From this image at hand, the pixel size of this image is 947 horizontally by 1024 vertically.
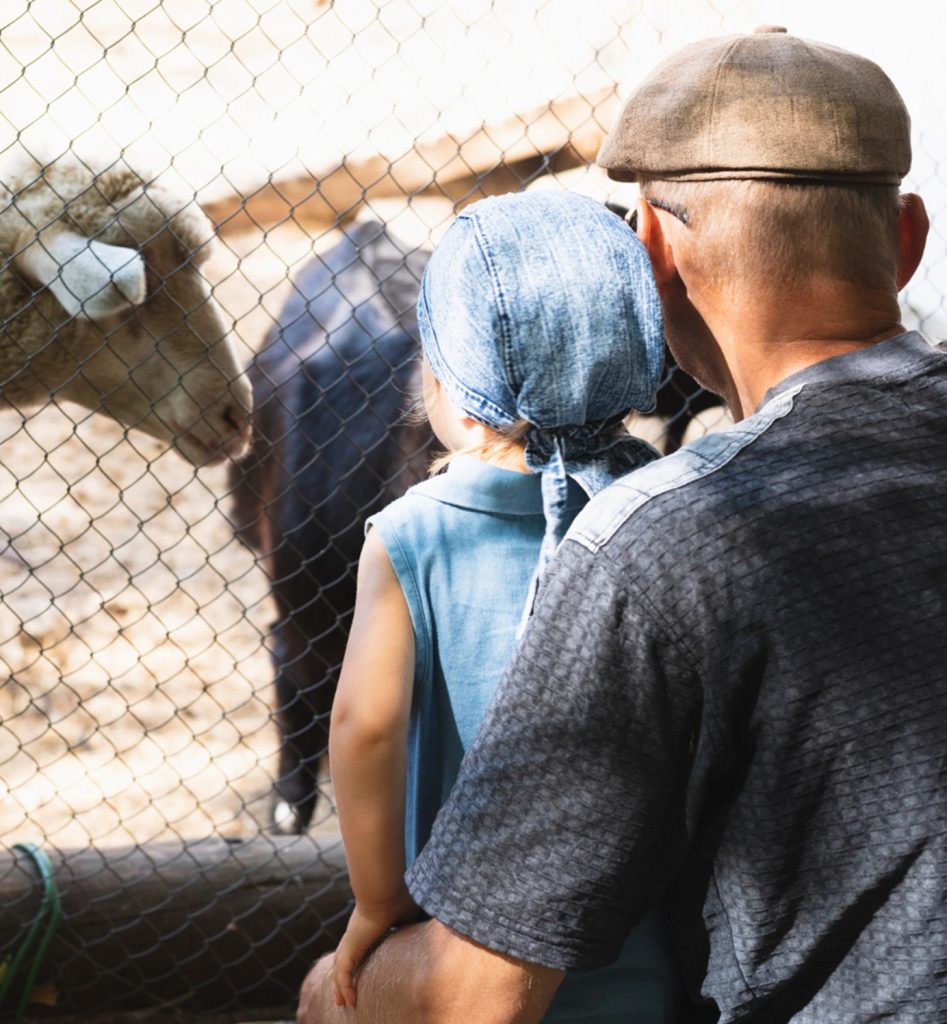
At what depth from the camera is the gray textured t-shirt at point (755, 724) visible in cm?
85

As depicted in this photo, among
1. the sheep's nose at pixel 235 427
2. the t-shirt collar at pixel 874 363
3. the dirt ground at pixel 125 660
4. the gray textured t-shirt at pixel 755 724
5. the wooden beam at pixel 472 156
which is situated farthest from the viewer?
the wooden beam at pixel 472 156

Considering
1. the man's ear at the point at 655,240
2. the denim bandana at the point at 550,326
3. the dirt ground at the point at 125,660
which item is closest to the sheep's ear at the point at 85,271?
the dirt ground at the point at 125,660

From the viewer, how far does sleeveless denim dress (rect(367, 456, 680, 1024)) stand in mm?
1198

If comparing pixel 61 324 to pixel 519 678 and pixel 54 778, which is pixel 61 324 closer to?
pixel 54 778

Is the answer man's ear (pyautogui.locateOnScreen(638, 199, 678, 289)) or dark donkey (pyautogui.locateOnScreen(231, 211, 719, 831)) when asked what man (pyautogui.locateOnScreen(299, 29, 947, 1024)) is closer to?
man's ear (pyautogui.locateOnScreen(638, 199, 678, 289))

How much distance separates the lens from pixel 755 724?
0.87m

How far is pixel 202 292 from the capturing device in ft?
11.0

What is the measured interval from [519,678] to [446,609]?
0.34m

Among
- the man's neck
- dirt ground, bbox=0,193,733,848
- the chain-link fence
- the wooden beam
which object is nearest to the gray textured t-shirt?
the man's neck

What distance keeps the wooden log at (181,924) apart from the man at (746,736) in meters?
2.02

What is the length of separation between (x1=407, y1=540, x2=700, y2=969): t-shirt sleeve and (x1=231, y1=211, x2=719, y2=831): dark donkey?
2421 mm

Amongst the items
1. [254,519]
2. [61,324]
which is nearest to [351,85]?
[254,519]

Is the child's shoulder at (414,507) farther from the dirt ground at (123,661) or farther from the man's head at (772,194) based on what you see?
the dirt ground at (123,661)

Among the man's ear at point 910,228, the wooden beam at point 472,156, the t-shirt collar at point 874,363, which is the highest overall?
the man's ear at point 910,228
